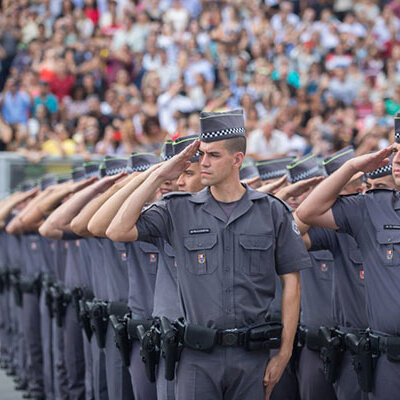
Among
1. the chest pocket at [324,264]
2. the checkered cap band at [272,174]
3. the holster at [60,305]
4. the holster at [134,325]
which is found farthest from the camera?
the holster at [60,305]

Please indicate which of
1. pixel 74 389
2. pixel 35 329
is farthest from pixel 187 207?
pixel 35 329

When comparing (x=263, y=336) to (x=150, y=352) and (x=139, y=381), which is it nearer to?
(x=150, y=352)

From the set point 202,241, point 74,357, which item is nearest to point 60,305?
point 74,357

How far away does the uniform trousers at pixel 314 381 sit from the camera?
5699mm

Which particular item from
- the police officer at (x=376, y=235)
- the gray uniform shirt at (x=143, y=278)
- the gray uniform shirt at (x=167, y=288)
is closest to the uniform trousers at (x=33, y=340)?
the gray uniform shirt at (x=143, y=278)

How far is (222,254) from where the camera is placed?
4.65 meters

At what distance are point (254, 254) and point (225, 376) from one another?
0.63 m

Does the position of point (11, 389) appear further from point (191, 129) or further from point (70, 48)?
point (70, 48)

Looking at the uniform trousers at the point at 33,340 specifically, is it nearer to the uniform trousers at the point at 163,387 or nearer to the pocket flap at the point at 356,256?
the uniform trousers at the point at 163,387

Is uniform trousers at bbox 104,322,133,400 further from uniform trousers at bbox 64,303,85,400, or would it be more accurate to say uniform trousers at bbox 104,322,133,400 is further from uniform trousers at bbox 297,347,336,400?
uniform trousers at bbox 64,303,85,400

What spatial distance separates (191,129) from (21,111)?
3526 millimetres

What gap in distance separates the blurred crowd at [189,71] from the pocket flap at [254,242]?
7259mm

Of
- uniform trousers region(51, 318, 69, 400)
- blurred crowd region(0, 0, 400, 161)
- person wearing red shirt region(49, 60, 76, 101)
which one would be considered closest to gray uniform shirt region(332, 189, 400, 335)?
uniform trousers region(51, 318, 69, 400)

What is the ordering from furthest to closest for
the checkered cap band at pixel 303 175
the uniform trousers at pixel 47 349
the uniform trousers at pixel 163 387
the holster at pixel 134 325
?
the uniform trousers at pixel 47 349 < the checkered cap band at pixel 303 175 < the holster at pixel 134 325 < the uniform trousers at pixel 163 387
